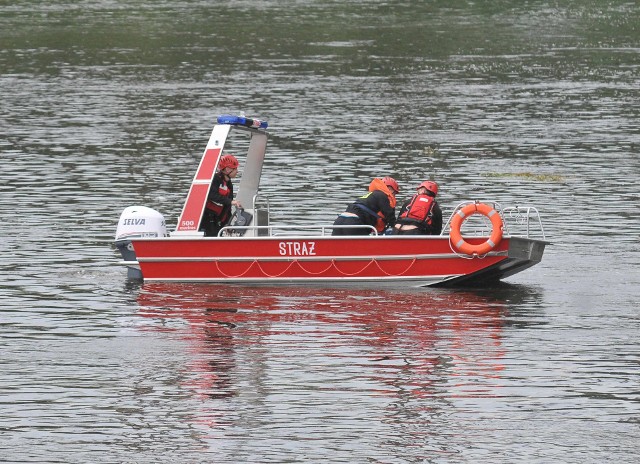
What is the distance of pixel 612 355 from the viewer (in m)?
18.6

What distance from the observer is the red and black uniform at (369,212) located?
75.0 ft

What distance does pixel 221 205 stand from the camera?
23.6 meters

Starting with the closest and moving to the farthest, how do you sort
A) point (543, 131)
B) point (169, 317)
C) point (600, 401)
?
1. point (600, 401)
2. point (169, 317)
3. point (543, 131)

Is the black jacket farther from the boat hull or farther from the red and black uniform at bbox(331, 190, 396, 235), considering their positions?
the boat hull

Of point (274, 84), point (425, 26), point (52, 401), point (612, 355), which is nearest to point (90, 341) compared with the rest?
point (52, 401)

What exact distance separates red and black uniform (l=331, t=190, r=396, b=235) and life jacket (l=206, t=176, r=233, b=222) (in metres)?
1.86

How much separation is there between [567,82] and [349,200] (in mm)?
27801

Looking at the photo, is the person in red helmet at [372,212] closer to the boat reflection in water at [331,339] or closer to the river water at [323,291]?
the boat reflection in water at [331,339]

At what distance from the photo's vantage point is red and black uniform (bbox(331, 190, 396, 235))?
22.9 m

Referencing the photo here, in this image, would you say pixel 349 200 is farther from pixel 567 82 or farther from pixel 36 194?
→ pixel 567 82

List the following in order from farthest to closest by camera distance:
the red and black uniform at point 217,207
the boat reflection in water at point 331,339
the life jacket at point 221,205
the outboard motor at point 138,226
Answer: the life jacket at point 221,205, the red and black uniform at point 217,207, the outboard motor at point 138,226, the boat reflection in water at point 331,339

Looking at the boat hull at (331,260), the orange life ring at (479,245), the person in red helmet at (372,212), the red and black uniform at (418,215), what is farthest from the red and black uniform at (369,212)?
the orange life ring at (479,245)

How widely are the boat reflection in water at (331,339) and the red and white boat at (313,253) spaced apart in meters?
0.24

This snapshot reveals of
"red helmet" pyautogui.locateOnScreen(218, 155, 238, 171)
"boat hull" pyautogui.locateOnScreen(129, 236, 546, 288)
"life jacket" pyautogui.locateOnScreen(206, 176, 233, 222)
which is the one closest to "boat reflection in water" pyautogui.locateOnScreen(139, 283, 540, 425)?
"boat hull" pyautogui.locateOnScreen(129, 236, 546, 288)
